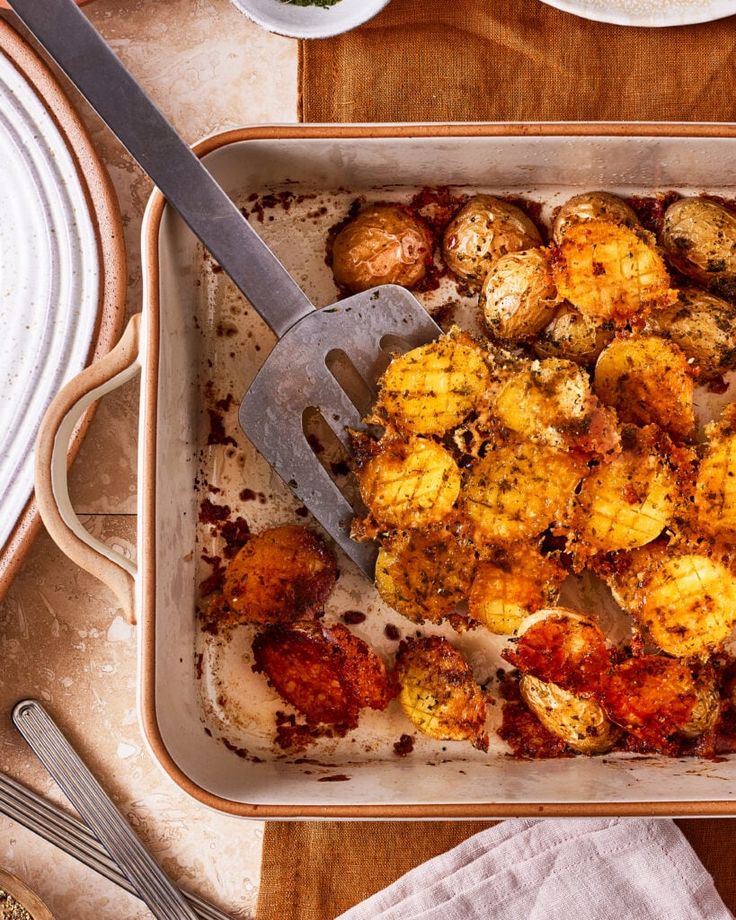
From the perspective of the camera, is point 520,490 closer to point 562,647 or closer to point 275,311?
point 562,647

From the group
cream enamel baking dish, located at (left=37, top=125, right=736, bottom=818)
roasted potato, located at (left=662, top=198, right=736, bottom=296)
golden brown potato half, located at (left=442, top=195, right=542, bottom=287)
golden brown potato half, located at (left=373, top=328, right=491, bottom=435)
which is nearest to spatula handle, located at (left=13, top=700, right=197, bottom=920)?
cream enamel baking dish, located at (left=37, top=125, right=736, bottom=818)

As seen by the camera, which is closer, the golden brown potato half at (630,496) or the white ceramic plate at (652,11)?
the golden brown potato half at (630,496)

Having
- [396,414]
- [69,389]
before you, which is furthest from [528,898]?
[69,389]

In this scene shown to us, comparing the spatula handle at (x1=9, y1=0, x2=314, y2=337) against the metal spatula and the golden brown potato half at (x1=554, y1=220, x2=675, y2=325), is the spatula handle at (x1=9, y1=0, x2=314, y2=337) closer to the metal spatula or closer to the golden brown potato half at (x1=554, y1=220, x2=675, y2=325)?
the metal spatula

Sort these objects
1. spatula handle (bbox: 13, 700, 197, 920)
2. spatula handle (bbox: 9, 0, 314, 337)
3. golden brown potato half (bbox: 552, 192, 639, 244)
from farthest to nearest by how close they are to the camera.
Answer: spatula handle (bbox: 13, 700, 197, 920), golden brown potato half (bbox: 552, 192, 639, 244), spatula handle (bbox: 9, 0, 314, 337)

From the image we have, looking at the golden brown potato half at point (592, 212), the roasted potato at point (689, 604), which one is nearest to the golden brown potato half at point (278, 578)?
the roasted potato at point (689, 604)

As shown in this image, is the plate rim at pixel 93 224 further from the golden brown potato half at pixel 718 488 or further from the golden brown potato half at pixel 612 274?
the golden brown potato half at pixel 718 488
